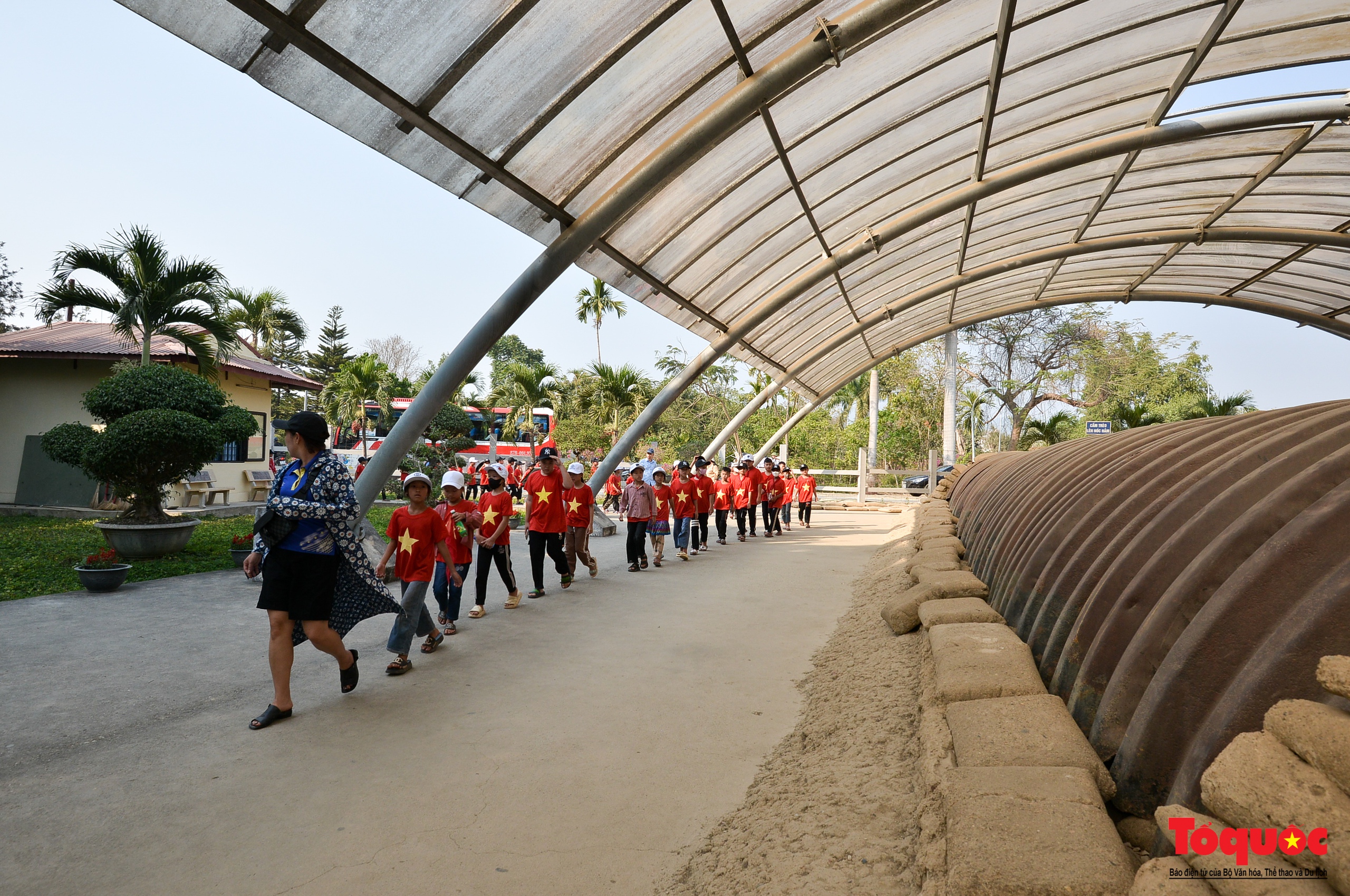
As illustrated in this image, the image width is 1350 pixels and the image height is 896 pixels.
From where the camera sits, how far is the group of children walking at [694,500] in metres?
11.0

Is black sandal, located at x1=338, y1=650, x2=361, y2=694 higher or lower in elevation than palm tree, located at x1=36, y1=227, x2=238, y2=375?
lower

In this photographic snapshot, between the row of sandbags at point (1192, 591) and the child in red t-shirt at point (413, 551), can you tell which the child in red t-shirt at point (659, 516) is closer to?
the child in red t-shirt at point (413, 551)

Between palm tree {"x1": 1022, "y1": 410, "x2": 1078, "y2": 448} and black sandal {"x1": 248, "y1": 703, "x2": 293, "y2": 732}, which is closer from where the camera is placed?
black sandal {"x1": 248, "y1": 703, "x2": 293, "y2": 732}

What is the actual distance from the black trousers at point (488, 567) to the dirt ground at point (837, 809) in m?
3.92

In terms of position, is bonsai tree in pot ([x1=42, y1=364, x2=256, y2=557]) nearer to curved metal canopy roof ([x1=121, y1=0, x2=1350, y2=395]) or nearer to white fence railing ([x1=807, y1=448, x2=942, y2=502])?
curved metal canopy roof ([x1=121, y1=0, x2=1350, y2=395])

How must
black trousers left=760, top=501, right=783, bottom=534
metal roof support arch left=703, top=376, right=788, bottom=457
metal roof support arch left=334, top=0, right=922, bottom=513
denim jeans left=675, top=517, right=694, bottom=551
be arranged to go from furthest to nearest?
1. metal roof support arch left=703, top=376, right=788, bottom=457
2. black trousers left=760, top=501, right=783, bottom=534
3. denim jeans left=675, top=517, right=694, bottom=551
4. metal roof support arch left=334, top=0, right=922, bottom=513

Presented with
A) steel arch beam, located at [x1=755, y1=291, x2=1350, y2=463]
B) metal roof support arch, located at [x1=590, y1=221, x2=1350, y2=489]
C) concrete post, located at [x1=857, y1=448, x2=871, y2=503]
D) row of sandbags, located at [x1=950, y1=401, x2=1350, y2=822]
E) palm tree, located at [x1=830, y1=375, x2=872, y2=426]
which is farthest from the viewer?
palm tree, located at [x1=830, y1=375, x2=872, y2=426]

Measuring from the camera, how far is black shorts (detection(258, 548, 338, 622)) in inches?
171

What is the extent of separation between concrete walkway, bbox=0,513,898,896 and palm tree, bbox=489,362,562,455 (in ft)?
64.7

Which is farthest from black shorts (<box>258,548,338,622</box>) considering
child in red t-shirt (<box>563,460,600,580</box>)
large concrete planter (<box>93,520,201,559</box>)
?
large concrete planter (<box>93,520,201,559</box>)

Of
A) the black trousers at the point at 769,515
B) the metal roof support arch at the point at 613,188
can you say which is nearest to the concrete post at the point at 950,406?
the black trousers at the point at 769,515

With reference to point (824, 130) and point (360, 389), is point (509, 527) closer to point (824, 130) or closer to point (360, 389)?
point (824, 130)

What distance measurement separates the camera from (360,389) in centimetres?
2456

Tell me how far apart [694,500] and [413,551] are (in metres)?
7.39
